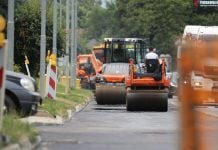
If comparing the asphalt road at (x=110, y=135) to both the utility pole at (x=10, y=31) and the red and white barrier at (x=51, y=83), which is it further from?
the red and white barrier at (x=51, y=83)

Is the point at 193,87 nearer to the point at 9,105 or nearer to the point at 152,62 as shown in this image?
the point at 9,105

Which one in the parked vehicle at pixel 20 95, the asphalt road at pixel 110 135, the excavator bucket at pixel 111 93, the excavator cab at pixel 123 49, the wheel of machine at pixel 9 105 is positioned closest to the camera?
the asphalt road at pixel 110 135

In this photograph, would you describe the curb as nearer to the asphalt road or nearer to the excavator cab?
the asphalt road

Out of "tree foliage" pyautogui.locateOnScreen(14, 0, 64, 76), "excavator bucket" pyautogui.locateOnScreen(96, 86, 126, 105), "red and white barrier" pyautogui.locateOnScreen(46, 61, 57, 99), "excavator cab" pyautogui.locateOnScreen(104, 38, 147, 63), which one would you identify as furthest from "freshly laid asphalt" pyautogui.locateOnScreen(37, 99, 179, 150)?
"excavator cab" pyautogui.locateOnScreen(104, 38, 147, 63)

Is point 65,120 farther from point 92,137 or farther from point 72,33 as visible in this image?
point 72,33

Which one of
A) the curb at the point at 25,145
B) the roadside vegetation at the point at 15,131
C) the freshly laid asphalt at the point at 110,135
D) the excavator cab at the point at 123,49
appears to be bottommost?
the freshly laid asphalt at the point at 110,135

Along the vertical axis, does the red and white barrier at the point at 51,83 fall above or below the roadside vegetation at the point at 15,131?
above

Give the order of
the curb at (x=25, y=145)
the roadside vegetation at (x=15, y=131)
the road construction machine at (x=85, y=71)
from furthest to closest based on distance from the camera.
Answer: the road construction machine at (x=85, y=71), the roadside vegetation at (x=15, y=131), the curb at (x=25, y=145)

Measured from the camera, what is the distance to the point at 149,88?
84.5 ft

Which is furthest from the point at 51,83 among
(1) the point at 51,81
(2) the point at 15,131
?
(2) the point at 15,131

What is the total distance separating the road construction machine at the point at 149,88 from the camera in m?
25.6

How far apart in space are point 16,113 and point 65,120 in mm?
5828

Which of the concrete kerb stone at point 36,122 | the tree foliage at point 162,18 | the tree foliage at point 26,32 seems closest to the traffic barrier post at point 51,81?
the concrete kerb stone at point 36,122

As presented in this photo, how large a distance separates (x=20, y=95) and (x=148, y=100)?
1181 centimetres
